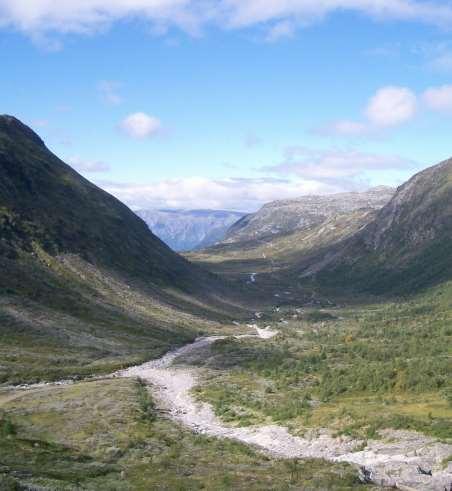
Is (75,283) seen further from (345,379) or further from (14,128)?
(14,128)

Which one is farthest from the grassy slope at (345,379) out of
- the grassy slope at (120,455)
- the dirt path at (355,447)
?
the grassy slope at (120,455)

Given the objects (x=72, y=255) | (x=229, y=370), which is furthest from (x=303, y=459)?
(x=72, y=255)

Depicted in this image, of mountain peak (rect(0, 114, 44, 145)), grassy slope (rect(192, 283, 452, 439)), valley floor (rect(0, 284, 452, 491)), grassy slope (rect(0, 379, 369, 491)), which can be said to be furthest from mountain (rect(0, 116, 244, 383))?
grassy slope (rect(0, 379, 369, 491))

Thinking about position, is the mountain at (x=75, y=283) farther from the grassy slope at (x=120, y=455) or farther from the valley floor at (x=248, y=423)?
the grassy slope at (x=120, y=455)

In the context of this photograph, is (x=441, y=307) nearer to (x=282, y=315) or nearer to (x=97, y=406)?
(x=282, y=315)

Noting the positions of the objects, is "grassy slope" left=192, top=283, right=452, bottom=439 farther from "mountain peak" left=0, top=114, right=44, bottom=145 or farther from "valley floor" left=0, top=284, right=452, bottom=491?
"mountain peak" left=0, top=114, right=44, bottom=145
